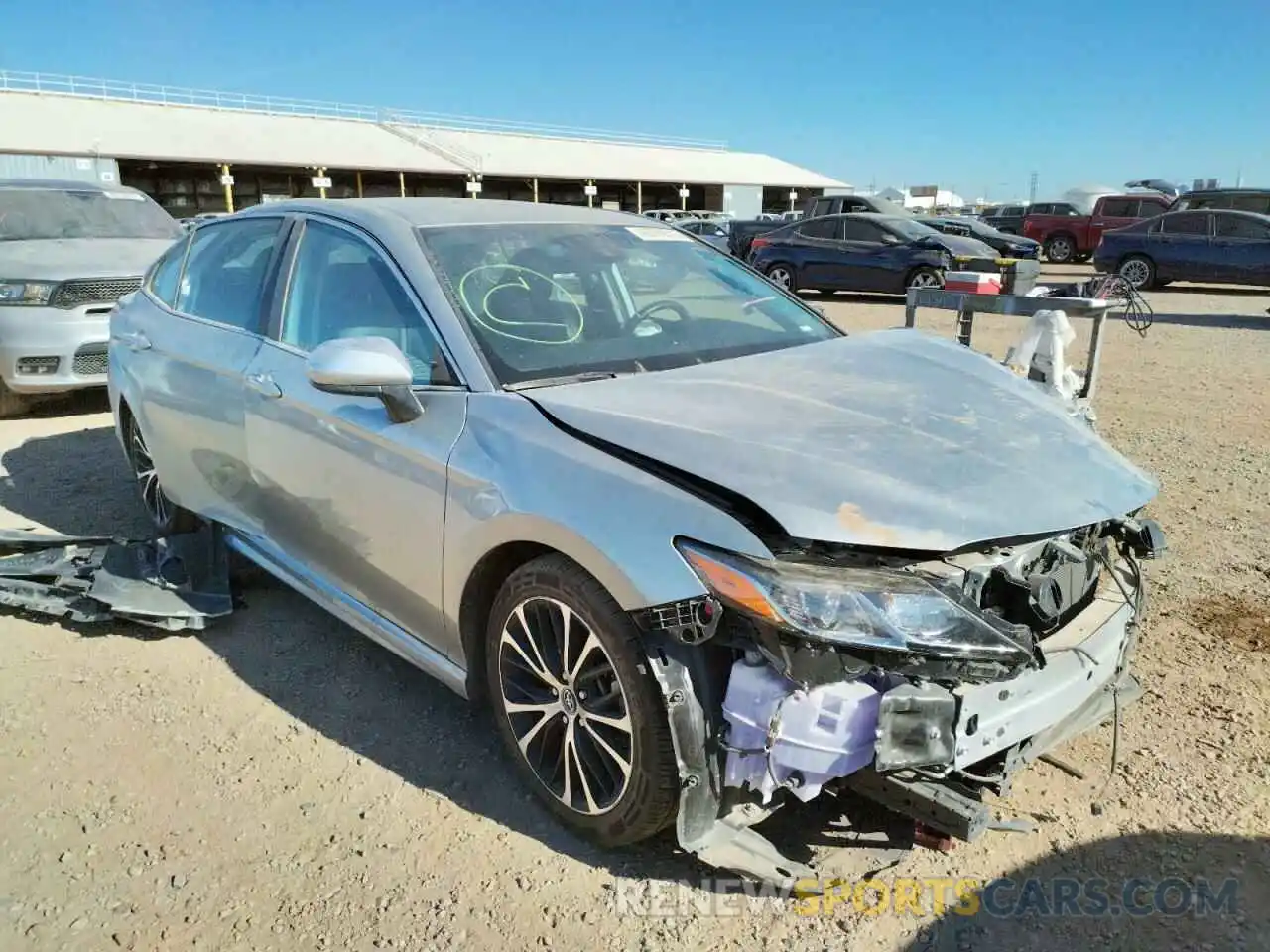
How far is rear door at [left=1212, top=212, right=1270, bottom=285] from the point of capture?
52.3 ft

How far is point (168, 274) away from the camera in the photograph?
4.59m

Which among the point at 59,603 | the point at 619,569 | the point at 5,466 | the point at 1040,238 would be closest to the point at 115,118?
the point at 1040,238

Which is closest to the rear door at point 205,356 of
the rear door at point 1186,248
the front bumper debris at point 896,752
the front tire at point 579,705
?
the front tire at point 579,705

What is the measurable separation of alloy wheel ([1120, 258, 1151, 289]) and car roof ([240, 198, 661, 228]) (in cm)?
1670

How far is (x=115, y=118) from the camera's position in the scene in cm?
3869

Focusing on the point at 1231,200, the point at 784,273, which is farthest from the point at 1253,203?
the point at 784,273

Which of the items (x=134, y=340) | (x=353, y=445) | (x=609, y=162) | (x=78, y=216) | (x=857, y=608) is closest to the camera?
(x=857, y=608)

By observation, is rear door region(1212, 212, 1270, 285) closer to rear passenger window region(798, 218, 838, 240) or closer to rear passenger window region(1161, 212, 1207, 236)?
rear passenger window region(1161, 212, 1207, 236)

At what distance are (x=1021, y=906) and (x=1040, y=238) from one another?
26040 millimetres

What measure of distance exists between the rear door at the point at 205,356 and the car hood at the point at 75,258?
316cm

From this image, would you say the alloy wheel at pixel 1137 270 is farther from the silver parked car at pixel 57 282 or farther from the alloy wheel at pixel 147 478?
the alloy wheel at pixel 147 478

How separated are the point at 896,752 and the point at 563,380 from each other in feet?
4.58

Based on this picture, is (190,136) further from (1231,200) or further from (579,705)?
(579,705)

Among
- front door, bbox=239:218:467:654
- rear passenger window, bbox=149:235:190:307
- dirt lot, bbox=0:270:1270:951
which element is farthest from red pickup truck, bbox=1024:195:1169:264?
front door, bbox=239:218:467:654
